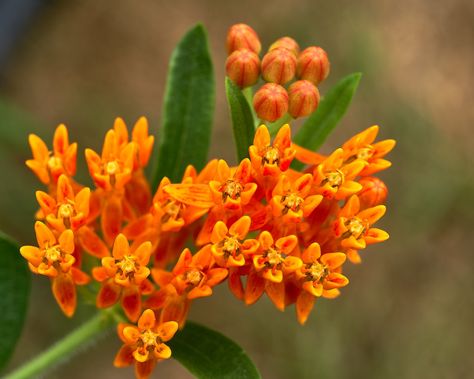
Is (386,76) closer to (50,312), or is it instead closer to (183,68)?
(50,312)

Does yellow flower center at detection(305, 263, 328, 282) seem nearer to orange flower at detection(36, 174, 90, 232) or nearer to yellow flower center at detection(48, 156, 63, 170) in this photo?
orange flower at detection(36, 174, 90, 232)

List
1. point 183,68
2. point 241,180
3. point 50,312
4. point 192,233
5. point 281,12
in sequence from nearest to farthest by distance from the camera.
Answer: point 241,180 → point 192,233 → point 183,68 → point 50,312 → point 281,12

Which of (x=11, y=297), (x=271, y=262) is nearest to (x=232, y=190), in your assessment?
(x=271, y=262)

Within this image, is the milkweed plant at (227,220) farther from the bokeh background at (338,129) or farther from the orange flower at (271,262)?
the bokeh background at (338,129)

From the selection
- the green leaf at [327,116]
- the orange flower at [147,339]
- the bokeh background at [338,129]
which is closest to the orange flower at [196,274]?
the orange flower at [147,339]

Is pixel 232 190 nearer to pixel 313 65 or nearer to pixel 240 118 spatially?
pixel 240 118

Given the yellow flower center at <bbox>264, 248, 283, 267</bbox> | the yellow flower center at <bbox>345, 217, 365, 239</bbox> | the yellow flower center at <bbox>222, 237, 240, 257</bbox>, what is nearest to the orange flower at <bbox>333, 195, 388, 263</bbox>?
the yellow flower center at <bbox>345, 217, 365, 239</bbox>

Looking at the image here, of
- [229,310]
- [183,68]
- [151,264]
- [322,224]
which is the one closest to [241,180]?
[322,224]
